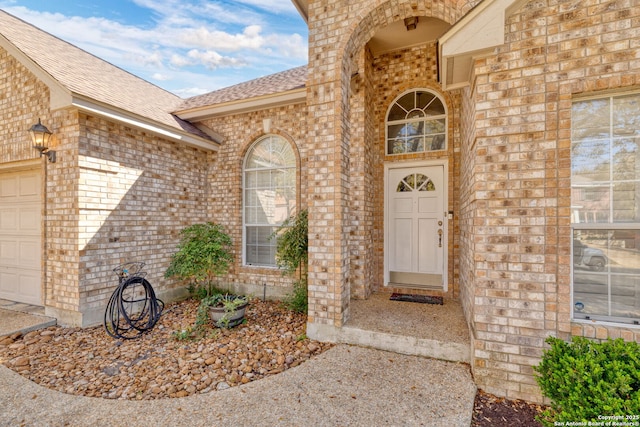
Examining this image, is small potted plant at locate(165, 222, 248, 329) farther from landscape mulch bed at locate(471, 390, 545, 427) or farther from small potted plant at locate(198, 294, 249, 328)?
landscape mulch bed at locate(471, 390, 545, 427)

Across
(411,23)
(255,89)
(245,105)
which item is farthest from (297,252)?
(411,23)

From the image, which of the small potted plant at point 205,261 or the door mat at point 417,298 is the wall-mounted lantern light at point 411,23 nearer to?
the door mat at point 417,298

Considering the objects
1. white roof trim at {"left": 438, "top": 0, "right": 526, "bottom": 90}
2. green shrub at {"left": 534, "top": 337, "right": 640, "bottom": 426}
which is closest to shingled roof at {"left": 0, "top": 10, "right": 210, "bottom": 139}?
white roof trim at {"left": 438, "top": 0, "right": 526, "bottom": 90}

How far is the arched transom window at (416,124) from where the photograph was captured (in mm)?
4863

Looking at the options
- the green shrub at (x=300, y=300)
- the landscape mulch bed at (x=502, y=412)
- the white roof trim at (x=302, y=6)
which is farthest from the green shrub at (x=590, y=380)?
the white roof trim at (x=302, y=6)

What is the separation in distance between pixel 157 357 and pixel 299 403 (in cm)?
198

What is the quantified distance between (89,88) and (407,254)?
5763mm

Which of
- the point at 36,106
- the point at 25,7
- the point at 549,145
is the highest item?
the point at 25,7

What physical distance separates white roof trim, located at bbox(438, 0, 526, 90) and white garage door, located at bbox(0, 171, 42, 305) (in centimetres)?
651

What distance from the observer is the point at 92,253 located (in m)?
4.29

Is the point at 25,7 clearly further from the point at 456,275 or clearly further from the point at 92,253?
the point at 456,275

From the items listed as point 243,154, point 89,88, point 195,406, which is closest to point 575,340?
point 195,406

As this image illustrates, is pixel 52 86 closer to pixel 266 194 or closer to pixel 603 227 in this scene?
pixel 266 194

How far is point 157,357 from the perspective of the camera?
10.9ft
